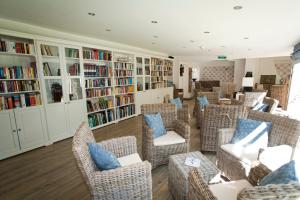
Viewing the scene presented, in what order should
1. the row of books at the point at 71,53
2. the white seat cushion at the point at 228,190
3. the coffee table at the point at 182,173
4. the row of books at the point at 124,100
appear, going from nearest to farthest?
the white seat cushion at the point at 228,190 < the coffee table at the point at 182,173 < the row of books at the point at 71,53 < the row of books at the point at 124,100

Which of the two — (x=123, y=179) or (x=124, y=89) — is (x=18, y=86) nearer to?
(x=124, y=89)

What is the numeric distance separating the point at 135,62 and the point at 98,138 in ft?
9.15

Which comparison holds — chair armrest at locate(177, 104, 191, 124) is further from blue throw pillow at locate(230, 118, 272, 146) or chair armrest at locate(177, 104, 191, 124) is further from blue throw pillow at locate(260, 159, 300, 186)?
blue throw pillow at locate(260, 159, 300, 186)

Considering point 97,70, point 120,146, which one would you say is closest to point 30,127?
point 97,70

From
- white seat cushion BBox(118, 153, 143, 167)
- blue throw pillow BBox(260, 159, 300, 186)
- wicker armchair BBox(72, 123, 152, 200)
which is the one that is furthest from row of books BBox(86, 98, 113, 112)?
blue throw pillow BBox(260, 159, 300, 186)

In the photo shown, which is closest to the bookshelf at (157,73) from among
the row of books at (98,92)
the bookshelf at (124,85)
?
the bookshelf at (124,85)

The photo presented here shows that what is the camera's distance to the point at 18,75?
2.89 meters

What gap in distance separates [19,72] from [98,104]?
185 cm

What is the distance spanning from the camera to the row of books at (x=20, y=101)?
2749mm

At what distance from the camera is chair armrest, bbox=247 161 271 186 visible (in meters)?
1.29

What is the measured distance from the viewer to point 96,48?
4098mm

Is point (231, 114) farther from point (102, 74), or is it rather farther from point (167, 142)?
point (102, 74)

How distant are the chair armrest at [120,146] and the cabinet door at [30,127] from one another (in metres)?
2.06

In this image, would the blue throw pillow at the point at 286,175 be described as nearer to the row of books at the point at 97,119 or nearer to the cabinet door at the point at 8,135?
the cabinet door at the point at 8,135
